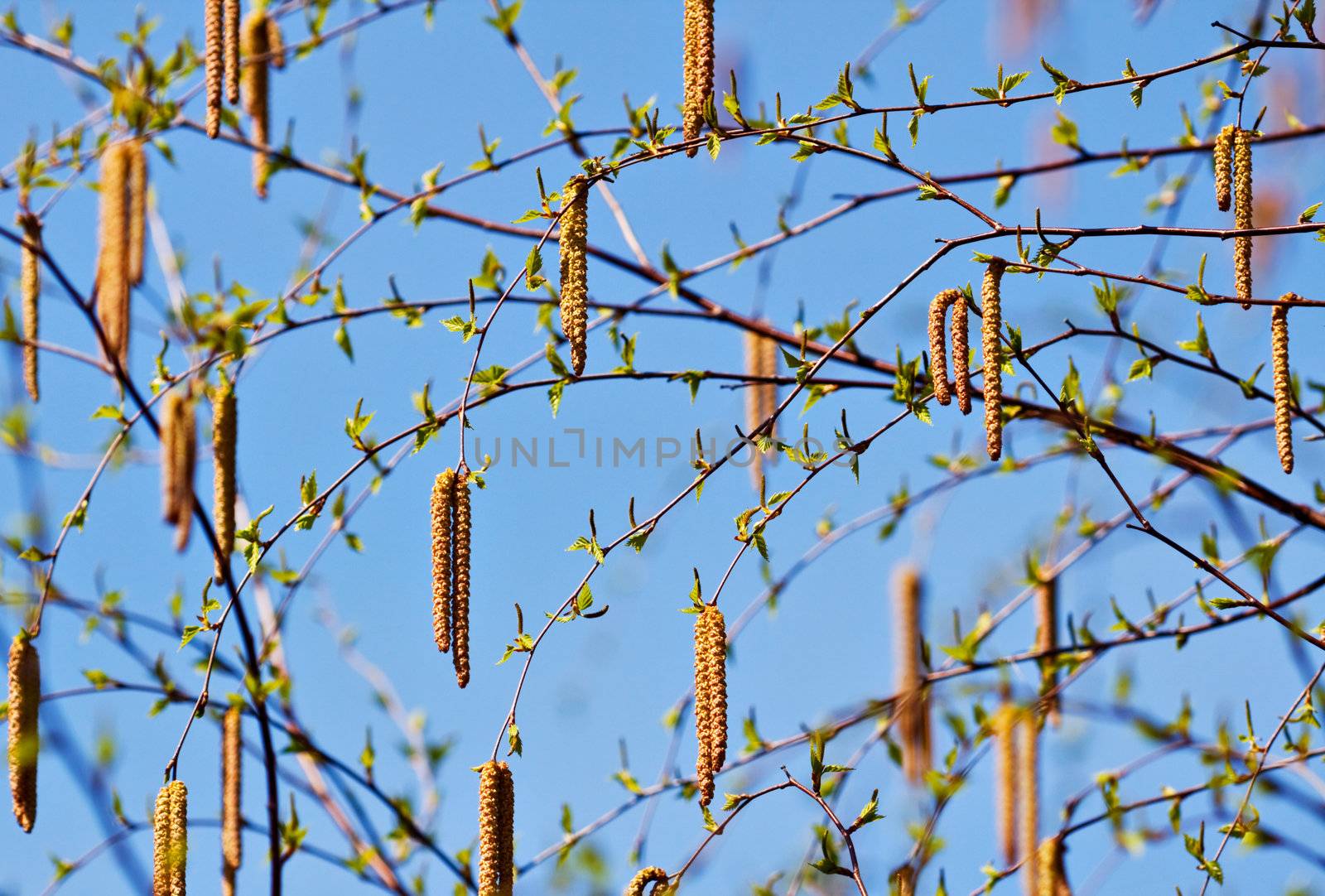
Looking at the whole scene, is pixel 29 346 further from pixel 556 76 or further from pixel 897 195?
pixel 897 195

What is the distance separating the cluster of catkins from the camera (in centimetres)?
235

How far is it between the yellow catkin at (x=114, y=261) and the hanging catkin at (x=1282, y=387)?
2522mm

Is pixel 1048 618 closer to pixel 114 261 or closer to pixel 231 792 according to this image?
pixel 231 792

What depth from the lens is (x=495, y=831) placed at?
94.2 inches

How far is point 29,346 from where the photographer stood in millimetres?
3592

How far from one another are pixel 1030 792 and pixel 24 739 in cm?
228

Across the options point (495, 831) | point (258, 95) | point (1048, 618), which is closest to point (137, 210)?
point (258, 95)

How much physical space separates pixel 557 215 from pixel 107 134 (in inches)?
84.0

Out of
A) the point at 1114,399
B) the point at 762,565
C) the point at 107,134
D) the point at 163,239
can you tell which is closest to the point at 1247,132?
the point at 1114,399

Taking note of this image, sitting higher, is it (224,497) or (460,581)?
(224,497)

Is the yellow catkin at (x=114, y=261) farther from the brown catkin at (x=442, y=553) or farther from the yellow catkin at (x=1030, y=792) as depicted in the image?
the yellow catkin at (x=1030, y=792)

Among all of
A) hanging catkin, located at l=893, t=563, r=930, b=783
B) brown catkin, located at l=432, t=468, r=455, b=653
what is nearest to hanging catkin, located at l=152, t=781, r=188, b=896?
brown catkin, located at l=432, t=468, r=455, b=653

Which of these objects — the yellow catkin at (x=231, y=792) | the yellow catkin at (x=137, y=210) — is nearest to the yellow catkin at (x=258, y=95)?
the yellow catkin at (x=137, y=210)

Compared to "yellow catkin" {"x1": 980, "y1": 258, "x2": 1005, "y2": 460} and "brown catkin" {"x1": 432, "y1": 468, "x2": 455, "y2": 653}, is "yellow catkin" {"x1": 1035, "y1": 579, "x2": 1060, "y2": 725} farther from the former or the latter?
"brown catkin" {"x1": 432, "y1": 468, "x2": 455, "y2": 653}
